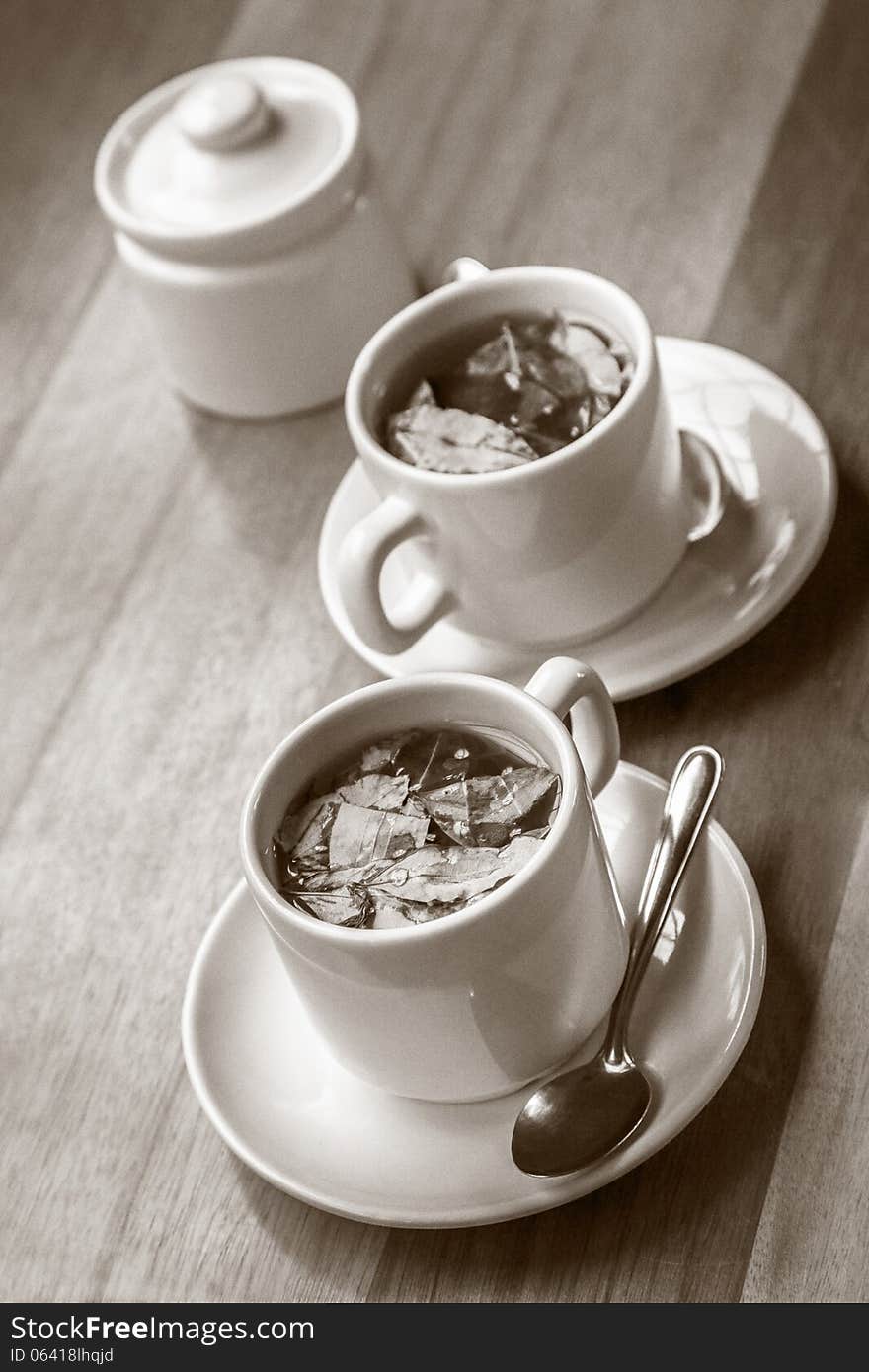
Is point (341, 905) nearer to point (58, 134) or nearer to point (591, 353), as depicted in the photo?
point (591, 353)

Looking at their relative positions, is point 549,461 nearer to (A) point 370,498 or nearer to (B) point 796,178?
(A) point 370,498

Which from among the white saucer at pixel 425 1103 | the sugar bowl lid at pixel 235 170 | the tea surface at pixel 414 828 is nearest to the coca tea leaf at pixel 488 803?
the tea surface at pixel 414 828

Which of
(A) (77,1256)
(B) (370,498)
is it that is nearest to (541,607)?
(B) (370,498)

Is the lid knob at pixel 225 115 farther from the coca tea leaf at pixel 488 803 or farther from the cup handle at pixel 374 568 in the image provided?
the coca tea leaf at pixel 488 803

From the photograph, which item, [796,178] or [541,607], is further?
[796,178]

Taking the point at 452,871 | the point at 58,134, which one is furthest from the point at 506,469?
the point at 58,134

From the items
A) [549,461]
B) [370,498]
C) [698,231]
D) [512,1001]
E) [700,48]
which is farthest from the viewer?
[700,48]

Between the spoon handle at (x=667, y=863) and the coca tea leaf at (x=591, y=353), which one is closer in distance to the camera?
the spoon handle at (x=667, y=863)
